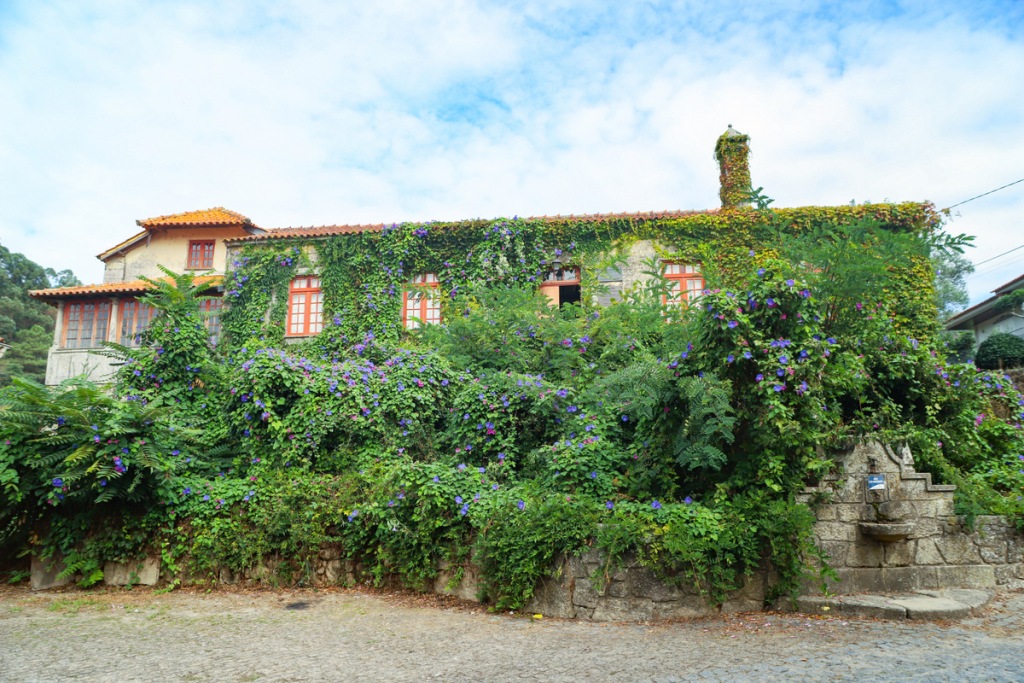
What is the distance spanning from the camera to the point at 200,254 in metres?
23.1

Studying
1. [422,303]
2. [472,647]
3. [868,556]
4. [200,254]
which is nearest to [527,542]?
[472,647]

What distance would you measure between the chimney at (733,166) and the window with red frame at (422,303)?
7.72m

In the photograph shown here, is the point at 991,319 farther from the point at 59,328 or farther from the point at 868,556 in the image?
the point at 59,328

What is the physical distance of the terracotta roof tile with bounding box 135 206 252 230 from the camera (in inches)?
886

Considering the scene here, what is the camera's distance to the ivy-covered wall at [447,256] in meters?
16.1

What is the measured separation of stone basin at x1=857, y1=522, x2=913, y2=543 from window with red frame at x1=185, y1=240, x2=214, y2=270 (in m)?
22.1

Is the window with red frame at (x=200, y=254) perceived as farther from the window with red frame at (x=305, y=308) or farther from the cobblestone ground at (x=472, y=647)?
the cobblestone ground at (x=472, y=647)

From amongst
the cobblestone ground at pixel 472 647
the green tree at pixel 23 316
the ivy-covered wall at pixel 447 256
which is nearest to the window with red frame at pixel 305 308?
the ivy-covered wall at pixel 447 256

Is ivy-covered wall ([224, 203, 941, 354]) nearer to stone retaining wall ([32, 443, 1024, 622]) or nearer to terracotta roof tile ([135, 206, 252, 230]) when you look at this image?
terracotta roof tile ([135, 206, 252, 230])

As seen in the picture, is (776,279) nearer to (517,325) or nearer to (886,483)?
(886,483)

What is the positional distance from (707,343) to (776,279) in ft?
3.16

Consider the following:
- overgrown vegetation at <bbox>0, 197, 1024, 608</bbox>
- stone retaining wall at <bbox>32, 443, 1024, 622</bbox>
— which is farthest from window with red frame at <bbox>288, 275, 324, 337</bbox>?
stone retaining wall at <bbox>32, 443, 1024, 622</bbox>

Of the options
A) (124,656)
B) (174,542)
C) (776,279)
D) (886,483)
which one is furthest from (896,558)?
(174,542)

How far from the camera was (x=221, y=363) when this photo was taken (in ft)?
40.4
